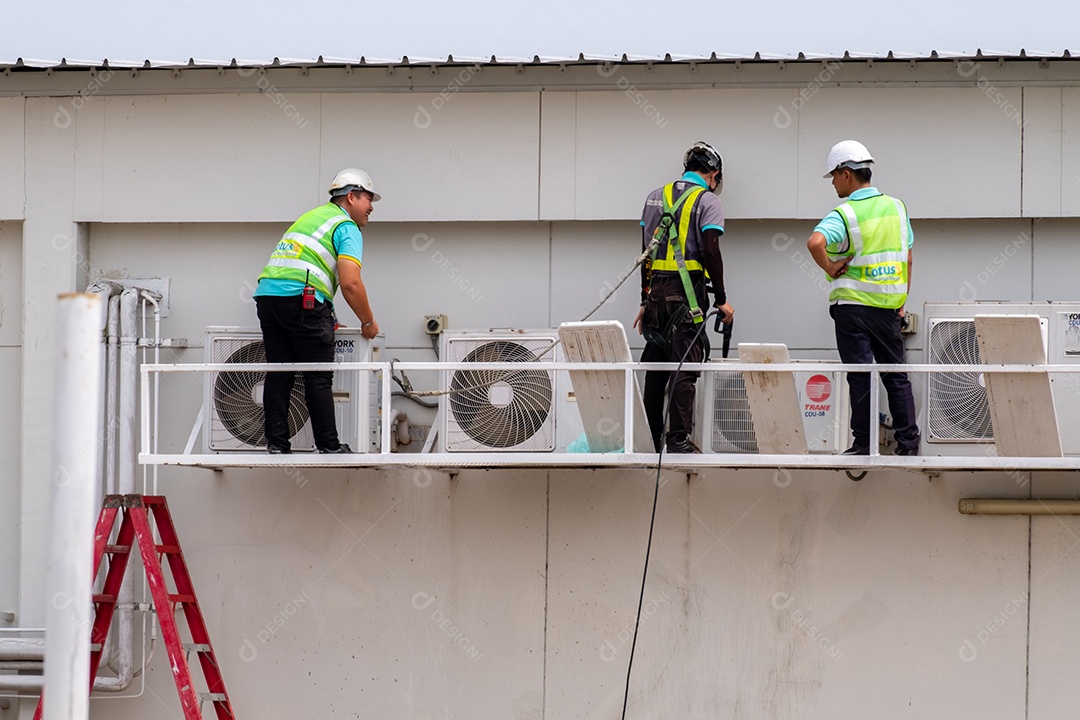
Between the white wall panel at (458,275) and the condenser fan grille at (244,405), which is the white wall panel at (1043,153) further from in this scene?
the condenser fan grille at (244,405)

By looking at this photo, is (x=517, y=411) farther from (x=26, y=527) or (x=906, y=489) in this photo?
(x=26, y=527)

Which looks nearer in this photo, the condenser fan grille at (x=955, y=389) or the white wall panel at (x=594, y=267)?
the condenser fan grille at (x=955, y=389)

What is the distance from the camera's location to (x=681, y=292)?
813cm

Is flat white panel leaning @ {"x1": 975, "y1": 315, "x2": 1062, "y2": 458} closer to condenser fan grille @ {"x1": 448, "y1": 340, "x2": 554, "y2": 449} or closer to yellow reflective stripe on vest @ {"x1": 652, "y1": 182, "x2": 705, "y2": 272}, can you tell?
yellow reflective stripe on vest @ {"x1": 652, "y1": 182, "x2": 705, "y2": 272}

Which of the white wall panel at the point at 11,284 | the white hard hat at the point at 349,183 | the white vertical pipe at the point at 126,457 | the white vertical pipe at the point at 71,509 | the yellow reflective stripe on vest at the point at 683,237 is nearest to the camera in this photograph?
the white vertical pipe at the point at 71,509

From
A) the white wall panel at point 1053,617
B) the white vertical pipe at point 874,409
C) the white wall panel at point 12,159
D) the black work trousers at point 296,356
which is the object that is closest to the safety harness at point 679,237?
the white vertical pipe at point 874,409

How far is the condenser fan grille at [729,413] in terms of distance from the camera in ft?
26.6

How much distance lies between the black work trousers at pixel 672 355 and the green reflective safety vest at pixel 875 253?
944 mm

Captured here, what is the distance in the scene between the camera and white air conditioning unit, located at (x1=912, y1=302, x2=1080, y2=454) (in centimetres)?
789

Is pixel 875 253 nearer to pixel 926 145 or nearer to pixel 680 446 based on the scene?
pixel 926 145

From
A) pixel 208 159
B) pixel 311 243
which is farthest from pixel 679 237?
pixel 208 159

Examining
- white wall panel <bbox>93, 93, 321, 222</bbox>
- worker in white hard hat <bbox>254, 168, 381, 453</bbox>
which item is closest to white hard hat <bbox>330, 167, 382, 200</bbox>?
worker in white hard hat <bbox>254, 168, 381, 453</bbox>

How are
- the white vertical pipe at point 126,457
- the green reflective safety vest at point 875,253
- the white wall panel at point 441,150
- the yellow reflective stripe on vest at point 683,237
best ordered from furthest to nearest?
the white wall panel at point 441,150, the white vertical pipe at point 126,457, the yellow reflective stripe on vest at point 683,237, the green reflective safety vest at point 875,253

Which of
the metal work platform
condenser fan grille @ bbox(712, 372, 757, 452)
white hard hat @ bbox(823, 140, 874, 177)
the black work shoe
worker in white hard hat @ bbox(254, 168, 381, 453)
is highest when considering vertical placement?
white hard hat @ bbox(823, 140, 874, 177)
